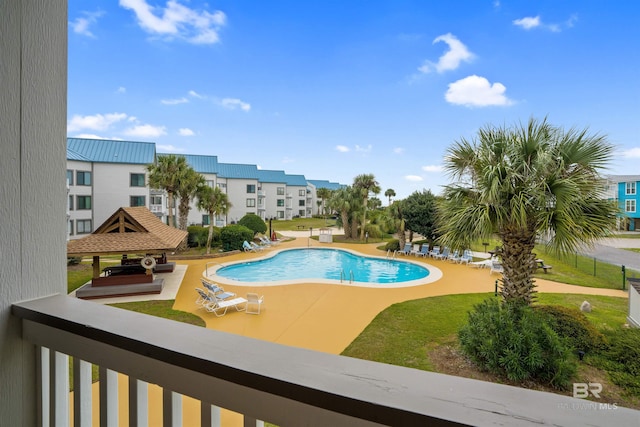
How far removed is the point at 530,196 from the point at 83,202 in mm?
23083

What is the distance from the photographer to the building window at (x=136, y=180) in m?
22.6

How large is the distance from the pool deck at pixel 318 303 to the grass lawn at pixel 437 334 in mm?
454

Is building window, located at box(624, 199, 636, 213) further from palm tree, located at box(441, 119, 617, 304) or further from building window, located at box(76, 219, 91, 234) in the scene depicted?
building window, located at box(76, 219, 91, 234)

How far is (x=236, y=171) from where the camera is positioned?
4081 cm

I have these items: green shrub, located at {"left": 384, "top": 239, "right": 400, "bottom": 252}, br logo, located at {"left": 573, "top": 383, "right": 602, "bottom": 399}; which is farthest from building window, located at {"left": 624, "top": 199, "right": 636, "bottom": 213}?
green shrub, located at {"left": 384, "top": 239, "right": 400, "bottom": 252}

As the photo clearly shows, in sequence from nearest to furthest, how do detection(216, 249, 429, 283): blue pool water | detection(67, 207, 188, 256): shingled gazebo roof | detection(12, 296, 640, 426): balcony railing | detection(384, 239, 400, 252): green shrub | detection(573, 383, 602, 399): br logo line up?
detection(12, 296, 640, 426): balcony railing, detection(573, 383, 602, 399): br logo, detection(67, 207, 188, 256): shingled gazebo roof, detection(216, 249, 429, 283): blue pool water, detection(384, 239, 400, 252): green shrub

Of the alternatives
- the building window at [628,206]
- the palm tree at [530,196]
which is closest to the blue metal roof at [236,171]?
the building window at [628,206]

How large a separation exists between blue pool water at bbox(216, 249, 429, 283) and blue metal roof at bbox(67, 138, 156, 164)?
1353cm

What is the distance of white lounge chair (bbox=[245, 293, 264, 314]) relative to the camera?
26.9 ft

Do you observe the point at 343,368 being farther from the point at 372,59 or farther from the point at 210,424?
the point at 372,59

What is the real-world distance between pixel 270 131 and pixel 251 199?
741 inches

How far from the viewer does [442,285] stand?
1124 cm

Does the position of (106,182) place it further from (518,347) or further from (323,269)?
(518,347)

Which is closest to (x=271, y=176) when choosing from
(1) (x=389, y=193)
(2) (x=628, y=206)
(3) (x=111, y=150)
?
(1) (x=389, y=193)
